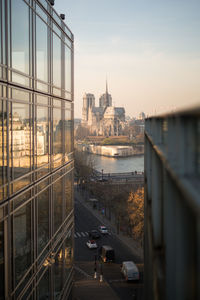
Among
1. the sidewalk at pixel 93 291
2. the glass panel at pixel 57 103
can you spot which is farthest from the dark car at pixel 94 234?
the glass panel at pixel 57 103

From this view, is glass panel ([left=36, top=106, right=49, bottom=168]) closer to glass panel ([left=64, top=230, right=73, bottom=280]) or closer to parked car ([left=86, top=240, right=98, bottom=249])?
glass panel ([left=64, top=230, right=73, bottom=280])

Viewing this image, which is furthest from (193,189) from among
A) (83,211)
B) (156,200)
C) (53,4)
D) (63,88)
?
(83,211)

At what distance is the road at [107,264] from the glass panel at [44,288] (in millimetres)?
8402

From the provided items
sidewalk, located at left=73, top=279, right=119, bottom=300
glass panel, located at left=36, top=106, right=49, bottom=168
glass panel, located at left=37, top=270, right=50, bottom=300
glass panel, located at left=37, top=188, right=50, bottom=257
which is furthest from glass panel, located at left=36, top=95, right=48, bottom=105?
sidewalk, located at left=73, top=279, right=119, bottom=300

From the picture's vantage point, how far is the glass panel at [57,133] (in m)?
10.1

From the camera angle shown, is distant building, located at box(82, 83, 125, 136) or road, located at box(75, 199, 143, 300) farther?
distant building, located at box(82, 83, 125, 136)

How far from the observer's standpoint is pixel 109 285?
1919 centimetres

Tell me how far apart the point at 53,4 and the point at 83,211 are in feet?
103

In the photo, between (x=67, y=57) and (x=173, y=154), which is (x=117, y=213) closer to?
(x=67, y=57)

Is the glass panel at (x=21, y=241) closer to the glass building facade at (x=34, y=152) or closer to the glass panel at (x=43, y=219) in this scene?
the glass building facade at (x=34, y=152)

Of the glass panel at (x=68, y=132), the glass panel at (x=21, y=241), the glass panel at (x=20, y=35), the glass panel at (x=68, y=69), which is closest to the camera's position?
the glass panel at (x=20, y=35)

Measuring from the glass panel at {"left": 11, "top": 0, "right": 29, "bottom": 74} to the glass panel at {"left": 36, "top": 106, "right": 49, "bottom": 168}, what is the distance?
1462 millimetres

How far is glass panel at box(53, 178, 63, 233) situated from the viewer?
33.2 ft

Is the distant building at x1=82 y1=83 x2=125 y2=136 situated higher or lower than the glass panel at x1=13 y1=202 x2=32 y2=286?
higher
